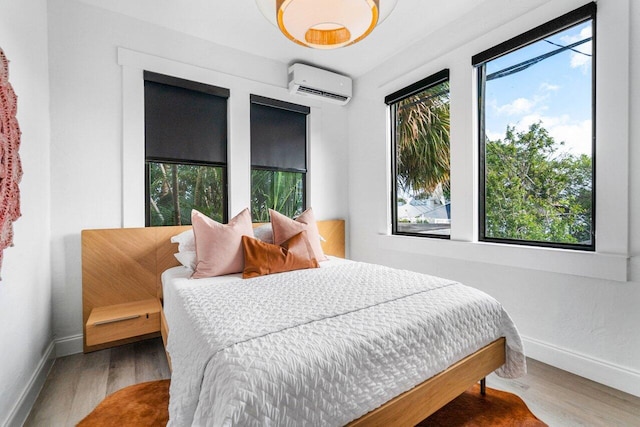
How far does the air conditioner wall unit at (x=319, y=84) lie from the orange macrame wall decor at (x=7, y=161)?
7.64ft

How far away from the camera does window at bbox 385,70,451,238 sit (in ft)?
9.49

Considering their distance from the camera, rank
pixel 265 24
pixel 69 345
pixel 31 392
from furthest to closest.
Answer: pixel 265 24 → pixel 69 345 → pixel 31 392

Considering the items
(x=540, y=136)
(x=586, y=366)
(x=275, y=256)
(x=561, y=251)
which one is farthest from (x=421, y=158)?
(x=586, y=366)

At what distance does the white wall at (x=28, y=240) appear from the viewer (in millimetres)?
1496

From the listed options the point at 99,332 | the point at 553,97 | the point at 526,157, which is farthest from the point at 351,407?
the point at 553,97

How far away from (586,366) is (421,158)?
2.10 metres

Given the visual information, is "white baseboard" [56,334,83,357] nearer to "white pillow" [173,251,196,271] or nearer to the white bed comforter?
"white pillow" [173,251,196,271]

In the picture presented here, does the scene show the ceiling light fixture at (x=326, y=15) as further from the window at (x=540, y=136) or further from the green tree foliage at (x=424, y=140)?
the green tree foliage at (x=424, y=140)

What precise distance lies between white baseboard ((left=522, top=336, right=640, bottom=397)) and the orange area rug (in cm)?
61

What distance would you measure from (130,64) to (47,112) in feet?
2.43

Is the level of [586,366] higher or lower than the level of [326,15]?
lower

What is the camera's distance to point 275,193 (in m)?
3.41

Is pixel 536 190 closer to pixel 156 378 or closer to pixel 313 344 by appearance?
pixel 313 344

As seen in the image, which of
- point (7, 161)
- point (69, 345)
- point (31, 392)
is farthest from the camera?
point (69, 345)
